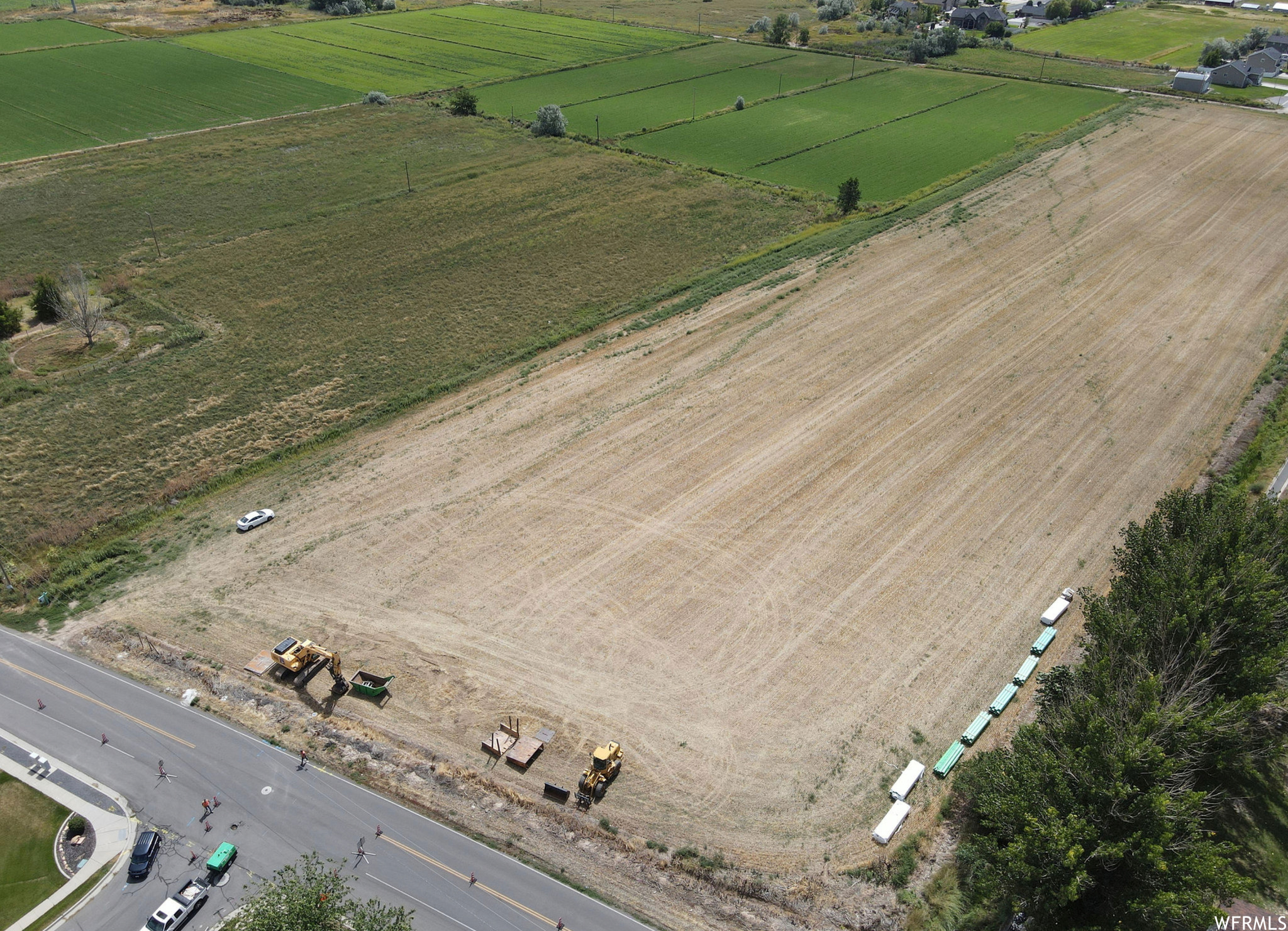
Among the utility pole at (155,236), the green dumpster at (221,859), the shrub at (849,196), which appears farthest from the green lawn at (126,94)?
the green dumpster at (221,859)

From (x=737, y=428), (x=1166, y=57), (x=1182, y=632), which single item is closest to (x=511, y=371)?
(x=737, y=428)

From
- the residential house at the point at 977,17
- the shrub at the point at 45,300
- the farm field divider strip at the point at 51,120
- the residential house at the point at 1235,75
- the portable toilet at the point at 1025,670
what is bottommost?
the portable toilet at the point at 1025,670

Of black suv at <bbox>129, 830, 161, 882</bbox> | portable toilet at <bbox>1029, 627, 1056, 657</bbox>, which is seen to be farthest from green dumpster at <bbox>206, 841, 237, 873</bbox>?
portable toilet at <bbox>1029, 627, 1056, 657</bbox>

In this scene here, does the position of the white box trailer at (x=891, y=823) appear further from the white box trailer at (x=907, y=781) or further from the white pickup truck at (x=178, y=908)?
the white pickup truck at (x=178, y=908)

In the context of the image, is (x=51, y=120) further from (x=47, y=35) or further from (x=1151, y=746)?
(x=1151, y=746)

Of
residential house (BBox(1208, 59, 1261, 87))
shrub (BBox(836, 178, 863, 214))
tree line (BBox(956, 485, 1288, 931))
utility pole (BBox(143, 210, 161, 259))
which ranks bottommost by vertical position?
tree line (BBox(956, 485, 1288, 931))

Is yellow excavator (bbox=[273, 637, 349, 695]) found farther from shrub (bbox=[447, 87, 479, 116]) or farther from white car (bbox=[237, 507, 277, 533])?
shrub (bbox=[447, 87, 479, 116])
